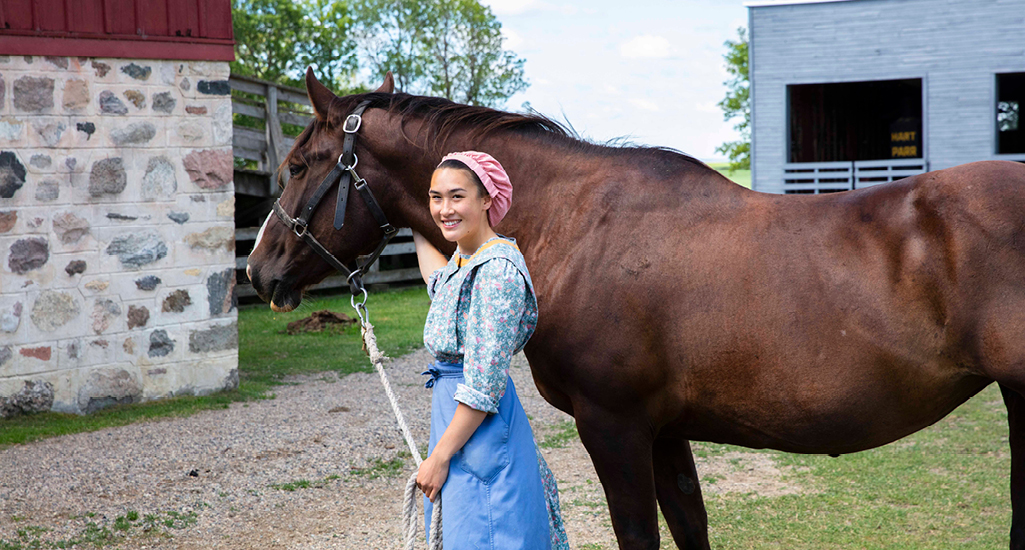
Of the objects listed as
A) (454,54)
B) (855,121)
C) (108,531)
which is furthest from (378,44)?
(108,531)

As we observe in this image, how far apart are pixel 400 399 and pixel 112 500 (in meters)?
2.66

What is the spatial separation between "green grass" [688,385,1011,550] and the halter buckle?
2.44 m

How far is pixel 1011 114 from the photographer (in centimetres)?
2061

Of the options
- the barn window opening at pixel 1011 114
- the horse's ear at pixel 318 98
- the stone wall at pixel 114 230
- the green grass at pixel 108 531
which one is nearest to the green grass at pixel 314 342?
the stone wall at pixel 114 230

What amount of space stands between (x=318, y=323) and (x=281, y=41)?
727 inches

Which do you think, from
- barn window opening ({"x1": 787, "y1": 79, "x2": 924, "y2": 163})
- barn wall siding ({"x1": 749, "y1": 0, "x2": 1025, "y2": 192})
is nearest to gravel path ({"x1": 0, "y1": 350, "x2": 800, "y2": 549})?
barn wall siding ({"x1": 749, "y1": 0, "x2": 1025, "y2": 192})

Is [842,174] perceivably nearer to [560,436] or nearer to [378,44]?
[560,436]

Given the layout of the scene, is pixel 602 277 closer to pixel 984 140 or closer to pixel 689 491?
pixel 689 491

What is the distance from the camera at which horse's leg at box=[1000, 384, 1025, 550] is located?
2.58 m

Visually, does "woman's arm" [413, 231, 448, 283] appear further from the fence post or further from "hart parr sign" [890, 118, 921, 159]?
"hart parr sign" [890, 118, 921, 159]

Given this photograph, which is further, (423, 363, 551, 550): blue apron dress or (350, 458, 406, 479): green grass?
(350, 458, 406, 479): green grass

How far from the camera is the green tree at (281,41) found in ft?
81.7

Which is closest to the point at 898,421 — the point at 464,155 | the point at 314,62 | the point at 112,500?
Result: the point at 464,155

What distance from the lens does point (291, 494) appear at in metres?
4.47
